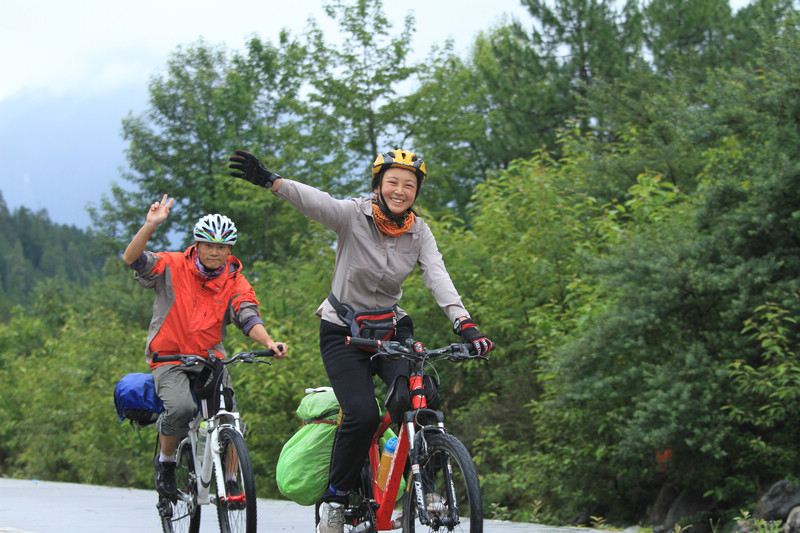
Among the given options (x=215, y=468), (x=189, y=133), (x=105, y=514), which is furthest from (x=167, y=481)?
(x=189, y=133)

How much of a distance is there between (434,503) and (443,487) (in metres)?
0.10

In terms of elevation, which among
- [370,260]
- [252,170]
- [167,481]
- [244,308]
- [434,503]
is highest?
[252,170]

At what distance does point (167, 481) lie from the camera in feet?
22.1

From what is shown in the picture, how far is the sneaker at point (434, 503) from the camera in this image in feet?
15.6

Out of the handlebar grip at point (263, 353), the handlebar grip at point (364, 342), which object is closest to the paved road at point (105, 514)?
the handlebar grip at point (263, 353)

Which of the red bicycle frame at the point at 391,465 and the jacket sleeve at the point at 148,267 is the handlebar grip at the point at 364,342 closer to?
the red bicycle frame at the point at 391,465

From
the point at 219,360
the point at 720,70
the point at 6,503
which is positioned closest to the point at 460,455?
the point at 219,360

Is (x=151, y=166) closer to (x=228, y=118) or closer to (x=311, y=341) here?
(x=228, y=118)

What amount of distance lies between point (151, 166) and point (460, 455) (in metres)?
42.4

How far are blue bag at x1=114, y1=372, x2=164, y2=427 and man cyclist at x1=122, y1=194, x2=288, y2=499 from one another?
17 cm

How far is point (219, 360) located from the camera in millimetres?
6305

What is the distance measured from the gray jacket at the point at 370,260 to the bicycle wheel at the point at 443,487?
0.80m

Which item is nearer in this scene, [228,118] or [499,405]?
[499,405]

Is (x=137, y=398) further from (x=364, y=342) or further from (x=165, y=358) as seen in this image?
(x=364, y=342)
